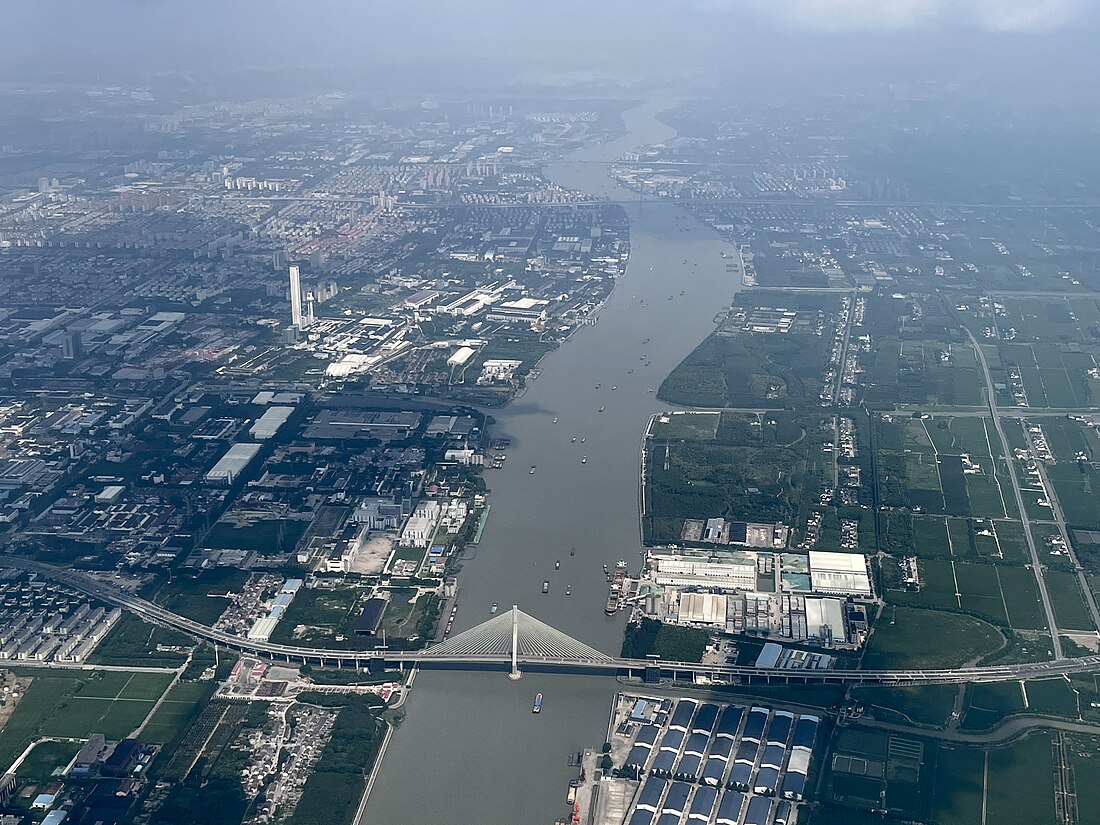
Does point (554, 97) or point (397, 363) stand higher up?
point (397, 363)

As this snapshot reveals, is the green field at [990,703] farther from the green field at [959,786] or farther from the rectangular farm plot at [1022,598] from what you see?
the rectangular farm plot at [1022,598]

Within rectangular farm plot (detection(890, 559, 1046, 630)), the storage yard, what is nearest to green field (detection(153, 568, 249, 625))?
the storage yard

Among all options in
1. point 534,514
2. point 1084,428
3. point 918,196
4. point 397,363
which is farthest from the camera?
point 918,196

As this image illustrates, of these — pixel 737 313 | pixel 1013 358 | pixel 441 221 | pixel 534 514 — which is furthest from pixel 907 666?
pixel 441 221

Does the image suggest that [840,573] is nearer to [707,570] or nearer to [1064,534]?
[707,570]

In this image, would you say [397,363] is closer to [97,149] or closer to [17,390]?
[17,390]

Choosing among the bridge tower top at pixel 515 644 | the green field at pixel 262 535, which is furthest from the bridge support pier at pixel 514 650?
the green field at pixel 262 535
